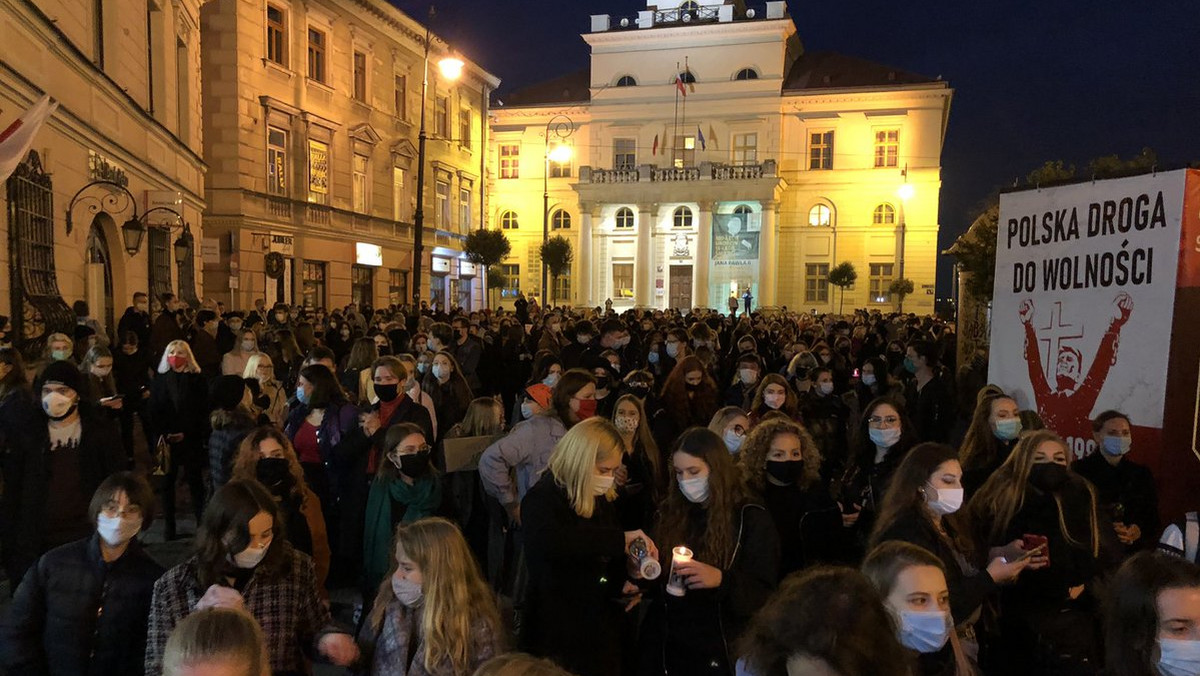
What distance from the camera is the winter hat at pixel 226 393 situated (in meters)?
5.98

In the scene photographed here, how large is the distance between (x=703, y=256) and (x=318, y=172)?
2311 cm

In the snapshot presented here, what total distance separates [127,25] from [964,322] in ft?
57.0

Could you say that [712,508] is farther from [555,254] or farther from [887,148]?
[887,148]

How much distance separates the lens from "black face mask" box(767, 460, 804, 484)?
15.0 ft

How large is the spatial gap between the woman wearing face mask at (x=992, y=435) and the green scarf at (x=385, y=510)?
12.1 ft

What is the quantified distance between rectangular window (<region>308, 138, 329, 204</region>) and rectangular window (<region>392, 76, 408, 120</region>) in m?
5.62

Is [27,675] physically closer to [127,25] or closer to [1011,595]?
[1011,595]

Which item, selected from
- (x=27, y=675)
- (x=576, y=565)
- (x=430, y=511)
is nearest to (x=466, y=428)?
(x=430, y=511)

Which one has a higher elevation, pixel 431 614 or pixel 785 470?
pixel 785 470

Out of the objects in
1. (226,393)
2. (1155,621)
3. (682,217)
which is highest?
(682,217)

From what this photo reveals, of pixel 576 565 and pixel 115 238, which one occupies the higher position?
pixel 115 238

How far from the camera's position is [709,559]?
372cm

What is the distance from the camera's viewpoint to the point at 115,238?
1468cm

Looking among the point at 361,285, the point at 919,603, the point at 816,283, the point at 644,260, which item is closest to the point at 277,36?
the point at 361,285
